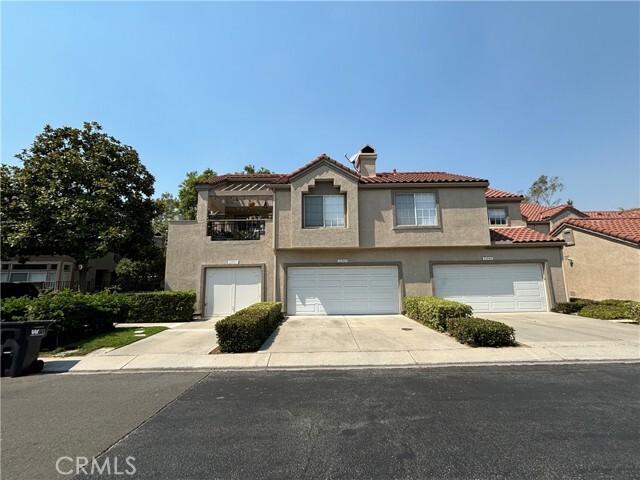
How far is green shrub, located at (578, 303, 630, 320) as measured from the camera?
1130 cm

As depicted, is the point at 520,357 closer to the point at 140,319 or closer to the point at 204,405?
the point at 204,405

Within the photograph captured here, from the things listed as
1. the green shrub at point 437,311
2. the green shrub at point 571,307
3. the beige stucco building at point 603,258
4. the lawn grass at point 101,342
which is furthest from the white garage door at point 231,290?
the beige stucco building at point 603,258

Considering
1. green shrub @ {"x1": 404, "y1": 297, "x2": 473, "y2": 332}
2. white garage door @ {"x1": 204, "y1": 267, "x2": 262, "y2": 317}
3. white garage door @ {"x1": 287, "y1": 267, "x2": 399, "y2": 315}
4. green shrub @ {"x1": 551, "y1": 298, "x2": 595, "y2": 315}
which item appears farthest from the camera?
white garage door @ {"x1": 204, "y1": 267, "x2": 262, "y2": 317}

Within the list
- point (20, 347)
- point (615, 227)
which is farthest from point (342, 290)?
point (615, 227)

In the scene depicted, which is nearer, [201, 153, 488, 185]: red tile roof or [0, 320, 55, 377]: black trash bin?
[0, 320, 55, 377]: black trash bin

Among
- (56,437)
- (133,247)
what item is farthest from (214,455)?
(133,247)

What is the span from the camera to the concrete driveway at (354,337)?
765cm

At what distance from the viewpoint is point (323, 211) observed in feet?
45.7

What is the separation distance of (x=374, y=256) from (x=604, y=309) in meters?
9.63

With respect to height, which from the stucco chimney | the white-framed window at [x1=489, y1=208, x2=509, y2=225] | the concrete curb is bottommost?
the concrete curb

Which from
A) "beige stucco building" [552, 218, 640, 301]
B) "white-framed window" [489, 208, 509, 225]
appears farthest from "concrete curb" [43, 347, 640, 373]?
"white-framed window" [489, 208, 509, 225]

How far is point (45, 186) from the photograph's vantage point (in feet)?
52.4

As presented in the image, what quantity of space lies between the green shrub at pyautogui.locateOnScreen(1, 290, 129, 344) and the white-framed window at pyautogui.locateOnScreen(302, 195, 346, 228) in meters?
8.52

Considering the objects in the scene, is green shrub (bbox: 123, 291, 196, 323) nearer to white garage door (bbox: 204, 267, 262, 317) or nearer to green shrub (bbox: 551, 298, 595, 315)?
white garage door (bbox: 204, 267, 262, 317)
